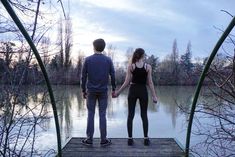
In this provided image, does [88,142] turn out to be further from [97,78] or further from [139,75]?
[139,75]

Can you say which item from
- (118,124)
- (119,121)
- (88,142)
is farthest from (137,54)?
(119,121)

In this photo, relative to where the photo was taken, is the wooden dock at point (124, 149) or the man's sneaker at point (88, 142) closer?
the wooden dock at point (124, 149)

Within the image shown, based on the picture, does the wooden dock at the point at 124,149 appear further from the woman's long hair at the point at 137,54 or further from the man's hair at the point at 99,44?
the man's hair at the point at 99,44

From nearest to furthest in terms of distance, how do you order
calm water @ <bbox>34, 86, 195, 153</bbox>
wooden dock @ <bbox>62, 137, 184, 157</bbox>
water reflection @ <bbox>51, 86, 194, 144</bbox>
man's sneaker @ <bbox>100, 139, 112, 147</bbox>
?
wooden dock @ <bbox>62, 137, 184, 157</bbox>, man's sneaker @ <bbox>100, 139, 112, 147</bbox>, calm water @ <bbox>34, 86, 195, 153</bbox>, water reflection @ <bbox>51, 86, 194, 144</bbox>

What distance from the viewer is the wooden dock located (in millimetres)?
6234

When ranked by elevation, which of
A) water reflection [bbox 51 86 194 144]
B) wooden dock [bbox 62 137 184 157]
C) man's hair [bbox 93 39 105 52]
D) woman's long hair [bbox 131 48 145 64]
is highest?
man's hair [bbox 93 39 105 52]

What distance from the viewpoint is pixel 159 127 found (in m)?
17.2

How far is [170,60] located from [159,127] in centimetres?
3733

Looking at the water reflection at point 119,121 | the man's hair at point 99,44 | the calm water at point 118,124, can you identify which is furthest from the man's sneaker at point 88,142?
the water reflection at point 119,121

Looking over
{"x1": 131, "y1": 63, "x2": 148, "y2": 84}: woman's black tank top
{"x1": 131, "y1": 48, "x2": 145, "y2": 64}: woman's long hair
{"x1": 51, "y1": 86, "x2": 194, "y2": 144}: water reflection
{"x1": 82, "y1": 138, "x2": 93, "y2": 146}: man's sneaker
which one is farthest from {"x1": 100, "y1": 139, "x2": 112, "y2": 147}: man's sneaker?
{"x1": 51, "y1": 86, "x2": 194, "y2": 144}: water reflection

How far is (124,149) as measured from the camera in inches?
259

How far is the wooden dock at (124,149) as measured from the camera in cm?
623

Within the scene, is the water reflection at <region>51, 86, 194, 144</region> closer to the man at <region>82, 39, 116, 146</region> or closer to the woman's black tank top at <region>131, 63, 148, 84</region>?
the man at <region>82, 39, 116, 146</region>

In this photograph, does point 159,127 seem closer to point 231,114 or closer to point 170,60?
point 231,114
